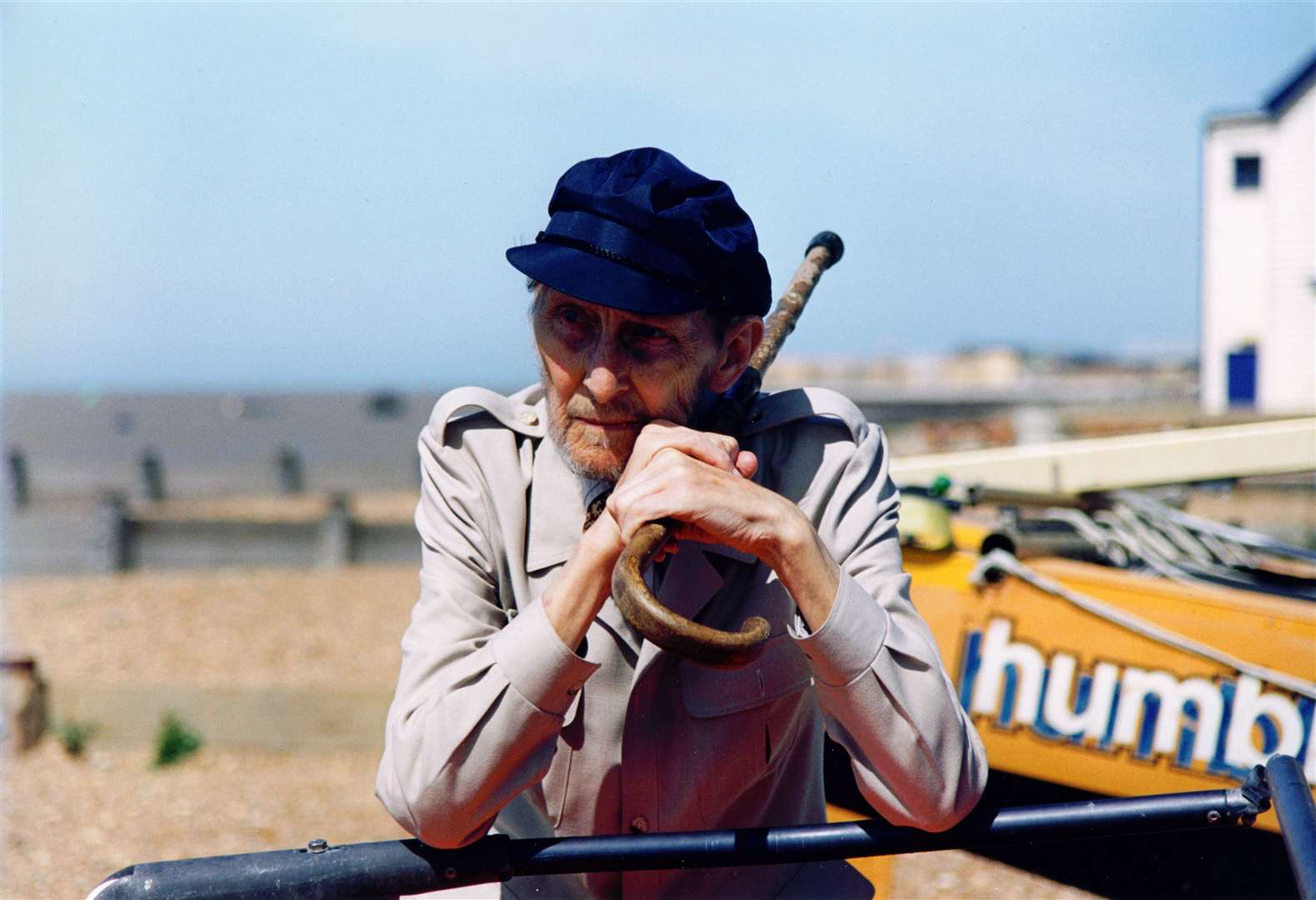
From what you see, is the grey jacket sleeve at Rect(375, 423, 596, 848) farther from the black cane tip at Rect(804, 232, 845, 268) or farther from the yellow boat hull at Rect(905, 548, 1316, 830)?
the yellow boat hull at Rect(905, 548, 1316, 830)

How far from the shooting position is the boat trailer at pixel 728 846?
1.46m

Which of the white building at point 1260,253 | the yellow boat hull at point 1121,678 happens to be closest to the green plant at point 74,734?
the yellow boat hull at point 1121,678

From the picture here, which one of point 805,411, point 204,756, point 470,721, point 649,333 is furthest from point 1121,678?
point 204,756

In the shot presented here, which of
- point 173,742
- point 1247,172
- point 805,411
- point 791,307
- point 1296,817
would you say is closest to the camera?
point 1296,817

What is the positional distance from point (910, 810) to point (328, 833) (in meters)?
4.36

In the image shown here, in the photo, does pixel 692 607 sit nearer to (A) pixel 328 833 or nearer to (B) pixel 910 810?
(B) pixel 910 810

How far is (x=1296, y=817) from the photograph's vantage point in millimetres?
1507

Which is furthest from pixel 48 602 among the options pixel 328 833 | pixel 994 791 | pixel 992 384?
pixel 992 384

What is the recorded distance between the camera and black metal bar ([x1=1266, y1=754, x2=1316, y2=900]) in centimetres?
141

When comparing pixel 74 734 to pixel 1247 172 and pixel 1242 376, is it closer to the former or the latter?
pixel 1242 376

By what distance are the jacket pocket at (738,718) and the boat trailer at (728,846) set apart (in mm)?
330

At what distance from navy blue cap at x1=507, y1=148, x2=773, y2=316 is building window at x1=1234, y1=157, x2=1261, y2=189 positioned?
63.3 ft

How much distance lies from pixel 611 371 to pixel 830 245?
2.66ft

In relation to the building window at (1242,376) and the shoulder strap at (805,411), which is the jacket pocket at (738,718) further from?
the building window at (1242,376)
